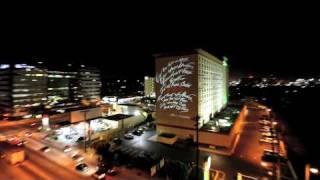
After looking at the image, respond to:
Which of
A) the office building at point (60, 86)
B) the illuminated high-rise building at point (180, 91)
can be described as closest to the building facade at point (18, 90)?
Result: the office building at point (60, 86)

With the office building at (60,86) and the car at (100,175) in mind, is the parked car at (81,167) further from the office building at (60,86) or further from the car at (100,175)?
the office building at (60,86)

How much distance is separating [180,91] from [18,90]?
58.0 metres

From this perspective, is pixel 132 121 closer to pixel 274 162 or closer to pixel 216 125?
pixel 216 125

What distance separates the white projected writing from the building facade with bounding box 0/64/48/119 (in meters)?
45.4

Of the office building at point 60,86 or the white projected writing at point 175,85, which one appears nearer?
the white projected writing at point 175,85

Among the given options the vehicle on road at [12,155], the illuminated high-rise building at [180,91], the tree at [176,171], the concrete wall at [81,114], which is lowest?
the tree at [176,171]

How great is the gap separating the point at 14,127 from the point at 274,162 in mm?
53817

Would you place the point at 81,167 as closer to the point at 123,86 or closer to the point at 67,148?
the point at 67,148

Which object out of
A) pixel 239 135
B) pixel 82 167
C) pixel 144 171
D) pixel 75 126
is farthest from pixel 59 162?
pixel 239 135

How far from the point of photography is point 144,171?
22828 millimetres

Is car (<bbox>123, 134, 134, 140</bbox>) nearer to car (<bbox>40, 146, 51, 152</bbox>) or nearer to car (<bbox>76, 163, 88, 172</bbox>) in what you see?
car (<bbox>40, 146, 51, 152</bbox>)

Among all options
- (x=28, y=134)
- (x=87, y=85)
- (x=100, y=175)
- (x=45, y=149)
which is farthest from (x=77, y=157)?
(x=87, y=85)

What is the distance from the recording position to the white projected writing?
37.4 meters

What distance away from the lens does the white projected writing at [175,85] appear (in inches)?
1474
